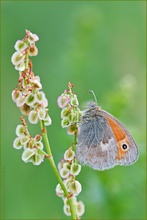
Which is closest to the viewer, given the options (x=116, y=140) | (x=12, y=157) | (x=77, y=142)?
(x=77, y=142)

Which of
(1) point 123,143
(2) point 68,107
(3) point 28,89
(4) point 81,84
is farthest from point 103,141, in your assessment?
(4) point 81,84

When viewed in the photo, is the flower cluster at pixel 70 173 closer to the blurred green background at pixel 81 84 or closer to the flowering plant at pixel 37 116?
the flowering plant at pixel 37 116

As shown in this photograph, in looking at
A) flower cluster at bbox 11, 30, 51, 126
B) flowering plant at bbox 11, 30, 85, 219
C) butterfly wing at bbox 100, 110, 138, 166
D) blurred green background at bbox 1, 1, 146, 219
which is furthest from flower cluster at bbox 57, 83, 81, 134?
blurred green background at bbox 1, 1, 146, 219

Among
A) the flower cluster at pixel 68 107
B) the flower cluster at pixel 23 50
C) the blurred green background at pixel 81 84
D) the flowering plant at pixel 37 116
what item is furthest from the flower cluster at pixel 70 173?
the blurred green background at pixel 81 84

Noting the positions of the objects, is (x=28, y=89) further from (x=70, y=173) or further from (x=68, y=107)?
Answer: (x=70, y=173)

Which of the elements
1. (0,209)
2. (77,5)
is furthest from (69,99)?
(77,5)

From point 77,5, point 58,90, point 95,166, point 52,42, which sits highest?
point 77,5

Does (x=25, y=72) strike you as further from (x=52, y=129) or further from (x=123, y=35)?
(x=123, y=35)
